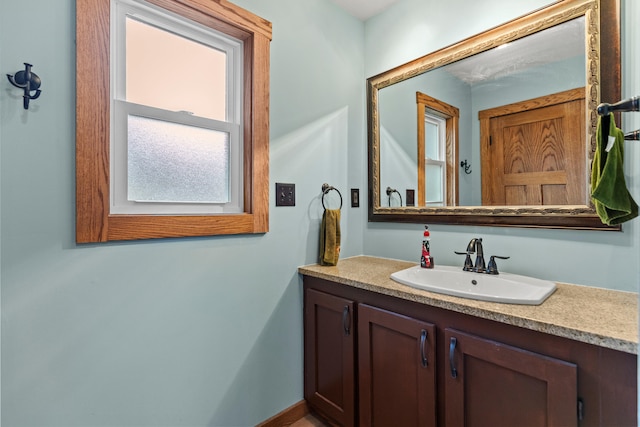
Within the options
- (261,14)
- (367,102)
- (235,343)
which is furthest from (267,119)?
(235,343)

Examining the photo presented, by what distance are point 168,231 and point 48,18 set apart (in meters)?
0.82

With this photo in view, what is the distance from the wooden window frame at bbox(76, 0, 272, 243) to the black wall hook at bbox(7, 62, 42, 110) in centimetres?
11

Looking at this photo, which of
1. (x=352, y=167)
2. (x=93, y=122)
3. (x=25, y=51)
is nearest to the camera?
(x=25, y=51)

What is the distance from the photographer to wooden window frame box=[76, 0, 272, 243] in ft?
3.51

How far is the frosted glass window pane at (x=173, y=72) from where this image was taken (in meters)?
1.27

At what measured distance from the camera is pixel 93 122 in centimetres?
109

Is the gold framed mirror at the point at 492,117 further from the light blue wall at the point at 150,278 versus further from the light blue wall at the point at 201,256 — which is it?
the light blue wall at the point at 150,278

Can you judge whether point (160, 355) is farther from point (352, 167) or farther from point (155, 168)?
point (352, 167)

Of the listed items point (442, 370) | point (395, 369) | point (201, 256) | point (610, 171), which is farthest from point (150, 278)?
point (610, 171)

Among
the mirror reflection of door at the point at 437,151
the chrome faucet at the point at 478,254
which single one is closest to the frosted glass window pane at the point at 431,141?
the mirror reflection of door at the point at 437,151

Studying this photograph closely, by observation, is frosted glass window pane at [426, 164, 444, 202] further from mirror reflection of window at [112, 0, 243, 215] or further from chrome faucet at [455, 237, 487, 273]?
mirror reflection of window at [112, 0, 243, 215]

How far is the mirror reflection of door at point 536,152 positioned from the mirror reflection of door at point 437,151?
Result: 157 mm

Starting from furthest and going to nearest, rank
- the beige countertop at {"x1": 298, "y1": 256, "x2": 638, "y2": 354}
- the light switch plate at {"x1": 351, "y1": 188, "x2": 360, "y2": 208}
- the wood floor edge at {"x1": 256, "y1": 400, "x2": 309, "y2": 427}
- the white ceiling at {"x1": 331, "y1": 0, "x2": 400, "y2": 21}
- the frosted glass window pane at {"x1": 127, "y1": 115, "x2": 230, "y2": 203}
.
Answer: the light switch plate at {"x1": 351, "y1": 188, "x2": 360, "y2": 208}, the white ceiling at {"x1": 331, "y1": 0, "x2": 400, "y2": 21}, the wood floor edge at {"x1": 256, "y1": 400, "x2": 309, "y2": 427}, the frosted glass window pane at {"x1": 127, "y1": 115, "x2": 230, "y2": 203}, the beige countertop at {"x1": 298, "y1": 256, "x2": 638, "y2": 354}

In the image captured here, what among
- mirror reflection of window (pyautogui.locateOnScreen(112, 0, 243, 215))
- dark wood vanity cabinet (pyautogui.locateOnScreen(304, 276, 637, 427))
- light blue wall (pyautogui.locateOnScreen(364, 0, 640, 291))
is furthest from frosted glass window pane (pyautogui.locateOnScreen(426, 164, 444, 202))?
mirror reflection of window (pyautogui.locateOnScreen(112, 0, 243, 215))
